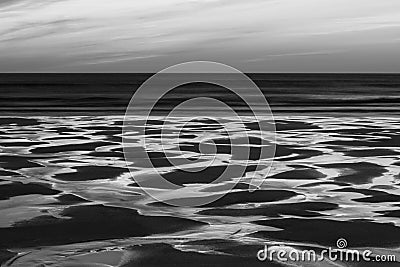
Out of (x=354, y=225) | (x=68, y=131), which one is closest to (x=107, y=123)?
(x=68, y=131)

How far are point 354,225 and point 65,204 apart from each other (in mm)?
4780

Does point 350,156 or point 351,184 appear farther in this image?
point 350,156

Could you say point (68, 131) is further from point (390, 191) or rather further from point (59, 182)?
point (390, 191)

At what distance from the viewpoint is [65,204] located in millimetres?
11820

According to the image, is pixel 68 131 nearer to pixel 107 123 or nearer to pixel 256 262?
pixel 107 123

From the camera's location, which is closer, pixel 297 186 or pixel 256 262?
pixel 256 262

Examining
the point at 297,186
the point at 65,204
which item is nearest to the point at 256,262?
the point at 65,204

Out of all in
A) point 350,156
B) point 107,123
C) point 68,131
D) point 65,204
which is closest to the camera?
point 65,204

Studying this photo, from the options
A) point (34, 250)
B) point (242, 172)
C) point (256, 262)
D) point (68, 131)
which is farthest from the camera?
point (68, 131)

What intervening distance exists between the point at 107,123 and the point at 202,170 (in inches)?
574

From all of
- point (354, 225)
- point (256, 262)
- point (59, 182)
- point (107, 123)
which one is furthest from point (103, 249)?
point (107, 123)

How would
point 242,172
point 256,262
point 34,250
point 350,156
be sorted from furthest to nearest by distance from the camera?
point 350,156 → point 242,172 → point 34,250 → point 256,262

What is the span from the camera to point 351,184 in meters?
13.6

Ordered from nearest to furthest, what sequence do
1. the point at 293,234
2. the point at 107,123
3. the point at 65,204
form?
1. the point at 293,234
2. the point at 65,204
3. the point at 107,123
